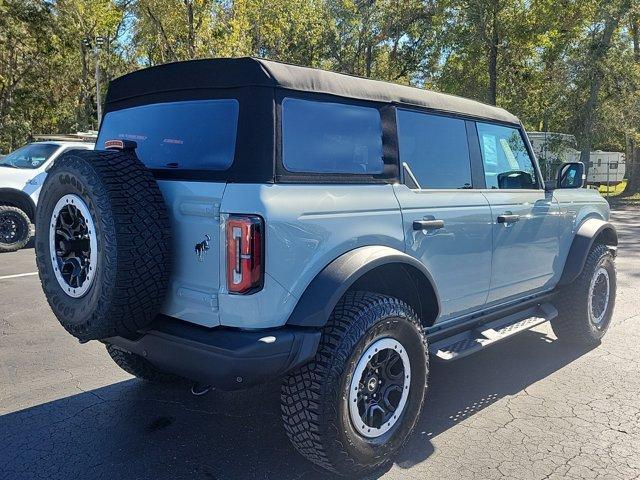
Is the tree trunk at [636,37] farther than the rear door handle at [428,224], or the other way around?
the tree trunk at [636,37]

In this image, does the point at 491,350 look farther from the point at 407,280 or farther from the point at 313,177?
the point at 313,177

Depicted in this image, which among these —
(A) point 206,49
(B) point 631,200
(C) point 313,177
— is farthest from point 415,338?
(B) point 631,200

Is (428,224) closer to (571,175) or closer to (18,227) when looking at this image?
(571,175)

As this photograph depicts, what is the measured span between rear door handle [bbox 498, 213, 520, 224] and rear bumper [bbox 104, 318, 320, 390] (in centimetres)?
188

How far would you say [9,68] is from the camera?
94.0ft

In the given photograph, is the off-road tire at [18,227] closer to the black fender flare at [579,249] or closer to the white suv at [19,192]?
the white suv at [19,192]

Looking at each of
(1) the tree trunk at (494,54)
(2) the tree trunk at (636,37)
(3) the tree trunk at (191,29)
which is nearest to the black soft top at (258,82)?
(3) the tree trunk at (191,29)

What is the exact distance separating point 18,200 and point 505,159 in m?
8.70

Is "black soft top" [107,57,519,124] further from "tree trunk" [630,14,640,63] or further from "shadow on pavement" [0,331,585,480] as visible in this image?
"tree trunk" [630,14,640,63]

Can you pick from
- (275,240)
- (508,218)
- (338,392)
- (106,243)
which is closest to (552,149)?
(508,218)

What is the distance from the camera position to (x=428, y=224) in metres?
3.28

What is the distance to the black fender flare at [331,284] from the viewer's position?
8.57 ft

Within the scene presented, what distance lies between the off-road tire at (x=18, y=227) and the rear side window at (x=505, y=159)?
8591 millimetres

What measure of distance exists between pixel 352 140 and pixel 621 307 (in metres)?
4.86
